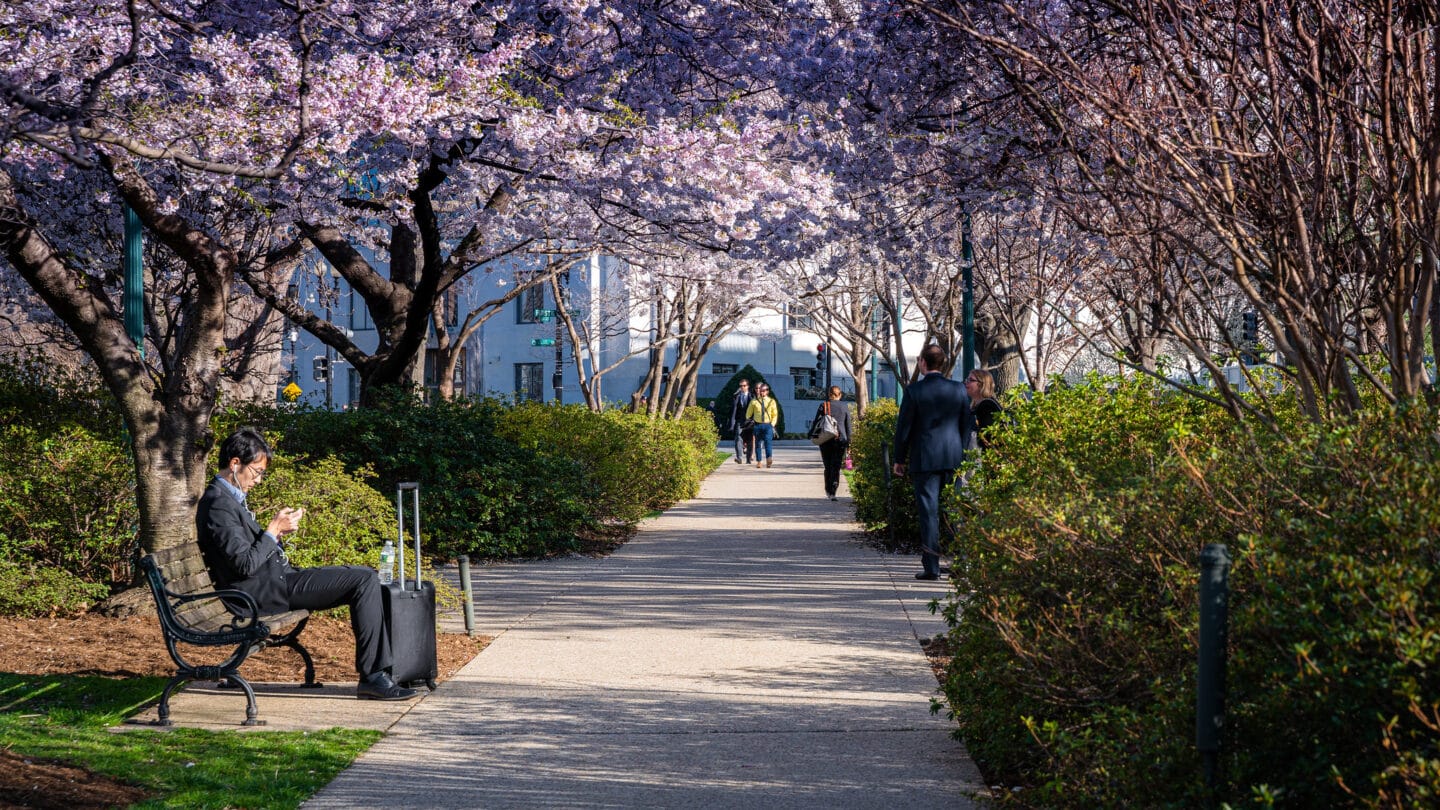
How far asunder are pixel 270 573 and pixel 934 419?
20.3 ft

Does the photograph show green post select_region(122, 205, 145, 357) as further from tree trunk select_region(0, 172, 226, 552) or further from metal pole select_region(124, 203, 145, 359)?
tree trunk select_region(0, 172, 226, 552)

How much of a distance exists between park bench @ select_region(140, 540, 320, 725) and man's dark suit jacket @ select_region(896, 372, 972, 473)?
576 cm

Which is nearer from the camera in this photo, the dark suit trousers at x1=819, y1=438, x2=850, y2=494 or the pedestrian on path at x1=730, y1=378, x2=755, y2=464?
the dark suit trousers at x1=819, y1=438, x2=850, y2=494

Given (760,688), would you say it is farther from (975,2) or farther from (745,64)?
(745,64)

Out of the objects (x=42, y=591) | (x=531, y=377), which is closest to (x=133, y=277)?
(x=42, y=591)

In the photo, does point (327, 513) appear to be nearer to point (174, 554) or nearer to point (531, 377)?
point (174, 554)

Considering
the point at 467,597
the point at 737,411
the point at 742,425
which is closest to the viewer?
the point at 467,597

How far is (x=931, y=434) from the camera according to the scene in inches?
464

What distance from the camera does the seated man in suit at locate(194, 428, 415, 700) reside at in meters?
6.93

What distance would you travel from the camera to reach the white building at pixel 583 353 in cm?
4291

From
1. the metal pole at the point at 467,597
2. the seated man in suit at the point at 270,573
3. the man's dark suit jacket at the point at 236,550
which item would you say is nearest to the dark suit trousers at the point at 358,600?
the seated man in suit at the point at 270,573

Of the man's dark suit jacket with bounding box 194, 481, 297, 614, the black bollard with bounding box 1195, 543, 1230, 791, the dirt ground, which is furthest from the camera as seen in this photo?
the dirt ground

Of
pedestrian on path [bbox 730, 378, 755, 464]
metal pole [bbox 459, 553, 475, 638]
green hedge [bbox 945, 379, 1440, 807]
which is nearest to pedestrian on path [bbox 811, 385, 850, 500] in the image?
pedestrian on path [bbox 730, 378, 755, 464]

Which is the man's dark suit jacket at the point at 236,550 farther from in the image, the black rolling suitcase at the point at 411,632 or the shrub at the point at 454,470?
the shrub at the point at 454,470
